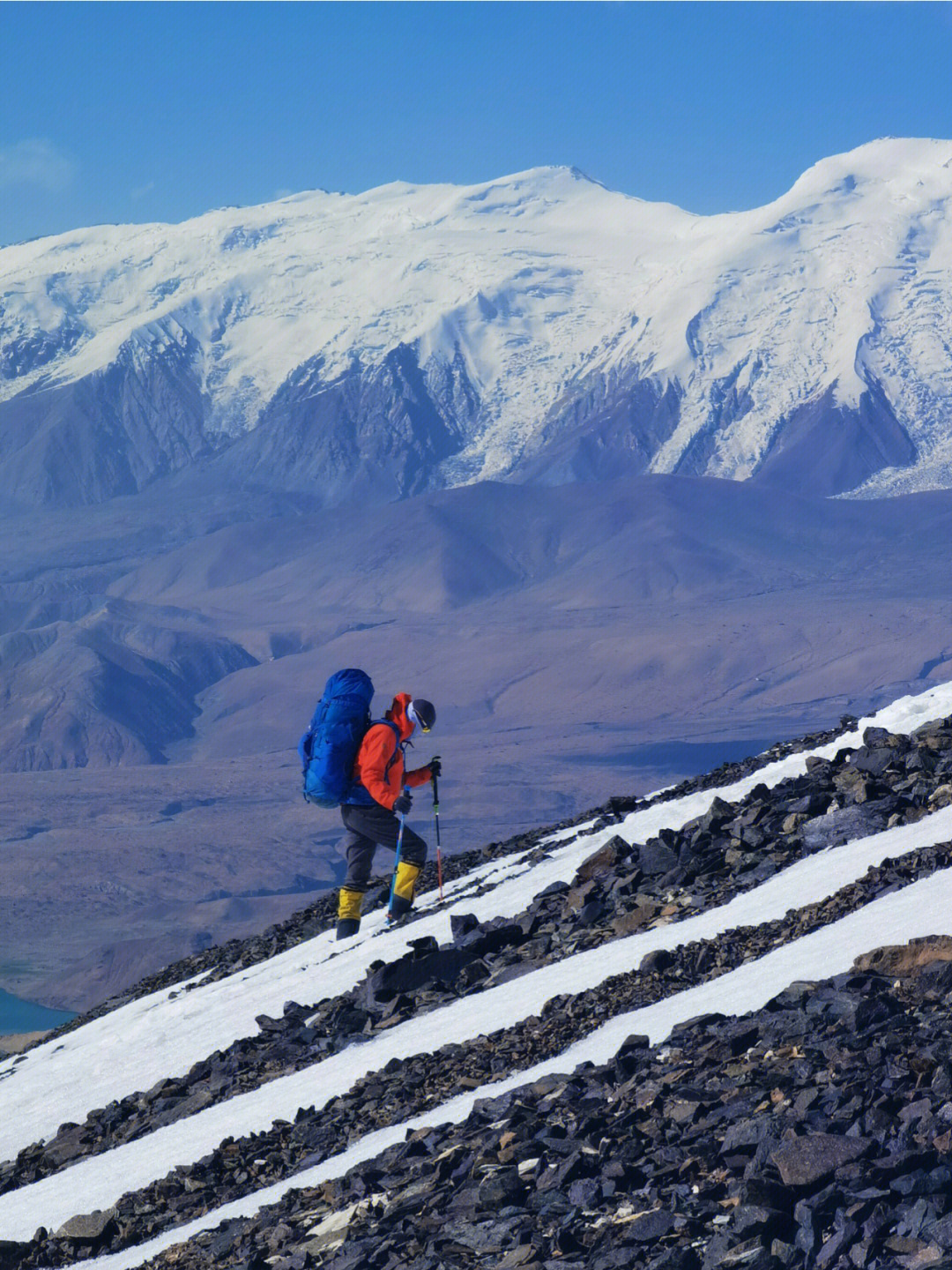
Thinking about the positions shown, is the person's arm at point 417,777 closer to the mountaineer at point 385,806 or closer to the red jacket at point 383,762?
the mountaineer at point 385,806

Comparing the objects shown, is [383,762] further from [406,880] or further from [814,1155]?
[814,1155]

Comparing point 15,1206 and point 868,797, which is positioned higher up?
point 868,797

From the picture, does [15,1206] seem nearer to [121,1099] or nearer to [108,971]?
[121,1099]

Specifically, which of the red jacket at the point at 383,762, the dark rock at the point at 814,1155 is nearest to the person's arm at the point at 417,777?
the red jacket at the point at 383,762

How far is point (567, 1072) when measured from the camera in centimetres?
807

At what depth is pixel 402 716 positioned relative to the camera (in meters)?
13.9

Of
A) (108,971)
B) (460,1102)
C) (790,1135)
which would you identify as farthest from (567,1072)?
(108,971)

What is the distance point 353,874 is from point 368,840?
46 centimetres

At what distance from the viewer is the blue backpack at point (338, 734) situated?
13680 mm

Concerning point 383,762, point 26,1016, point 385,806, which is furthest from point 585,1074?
point 26,1016

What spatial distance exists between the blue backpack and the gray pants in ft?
1.09

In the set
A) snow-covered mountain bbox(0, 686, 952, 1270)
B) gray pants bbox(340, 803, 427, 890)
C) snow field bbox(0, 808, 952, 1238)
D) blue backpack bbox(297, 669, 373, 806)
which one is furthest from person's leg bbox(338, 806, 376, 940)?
snow field bbox(0, 808, 952, 1238)

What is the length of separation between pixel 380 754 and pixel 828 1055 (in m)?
7.28

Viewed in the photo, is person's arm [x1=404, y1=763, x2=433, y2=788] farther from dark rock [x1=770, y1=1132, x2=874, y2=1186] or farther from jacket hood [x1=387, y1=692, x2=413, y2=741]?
dark rock [x1=770, y1=1132, x2=874, y2=1186]
